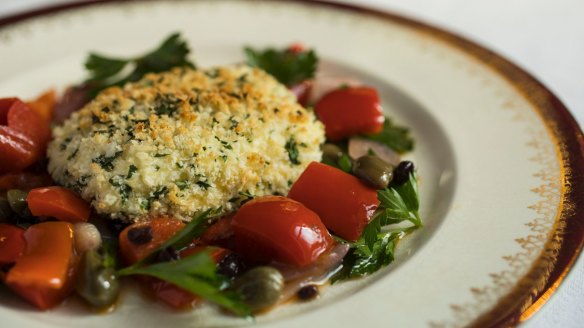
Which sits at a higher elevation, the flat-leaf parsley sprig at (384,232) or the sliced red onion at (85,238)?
the flat-leaf parsley sprig at (384,232)

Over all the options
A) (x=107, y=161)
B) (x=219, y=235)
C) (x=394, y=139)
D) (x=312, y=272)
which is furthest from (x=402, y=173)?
(x=107, y=161)

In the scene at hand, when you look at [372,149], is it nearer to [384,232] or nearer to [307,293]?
[384,232]

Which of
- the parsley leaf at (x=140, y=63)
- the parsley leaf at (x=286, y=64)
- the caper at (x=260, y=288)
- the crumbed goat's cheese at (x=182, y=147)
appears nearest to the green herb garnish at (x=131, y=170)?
the crumbed goat's cheese at (x=182, y=147)

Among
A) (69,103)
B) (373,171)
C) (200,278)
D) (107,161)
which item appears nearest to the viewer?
(200,278)

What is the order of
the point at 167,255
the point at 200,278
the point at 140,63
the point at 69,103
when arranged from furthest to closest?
the point at 140,63 < the point at 69,103 < the point at 167,255 < the point at 200,278

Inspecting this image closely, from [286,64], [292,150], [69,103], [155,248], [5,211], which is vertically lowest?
[5,211]

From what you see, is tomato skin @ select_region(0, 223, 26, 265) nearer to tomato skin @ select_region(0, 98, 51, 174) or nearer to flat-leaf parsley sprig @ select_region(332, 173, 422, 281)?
tomato skin @ select_region(0, 98, 51, 174)

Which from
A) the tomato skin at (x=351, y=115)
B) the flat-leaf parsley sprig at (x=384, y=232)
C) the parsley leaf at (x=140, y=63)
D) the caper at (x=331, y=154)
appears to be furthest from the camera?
the parsley leaf at (x=140, y=63)

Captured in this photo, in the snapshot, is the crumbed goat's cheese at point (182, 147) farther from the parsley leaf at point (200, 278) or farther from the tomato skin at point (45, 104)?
the tomato skin at point (45, 104)
